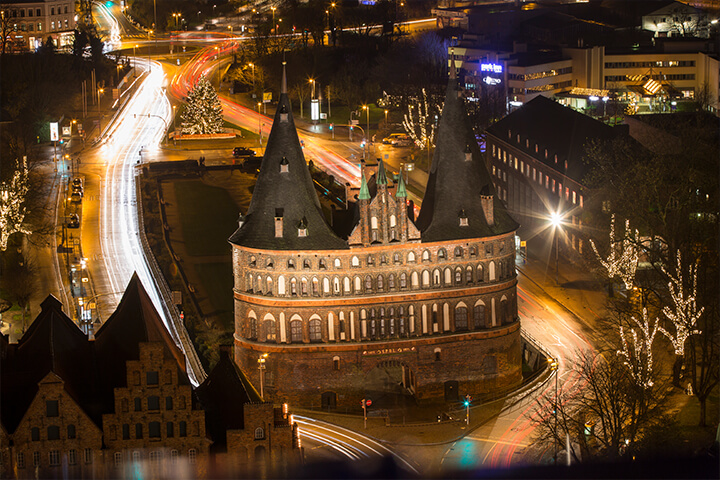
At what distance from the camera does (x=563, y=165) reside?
176 meters

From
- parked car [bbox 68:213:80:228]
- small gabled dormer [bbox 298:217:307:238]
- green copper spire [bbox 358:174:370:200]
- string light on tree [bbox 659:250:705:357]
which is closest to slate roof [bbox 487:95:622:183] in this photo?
string light on tree [bbox 659:250:705:357]

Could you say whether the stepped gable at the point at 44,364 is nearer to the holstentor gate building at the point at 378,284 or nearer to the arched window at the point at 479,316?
the holstentor gate building at the point at 378,284

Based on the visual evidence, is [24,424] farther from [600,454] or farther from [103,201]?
[103,201]

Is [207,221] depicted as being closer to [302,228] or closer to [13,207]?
[13,207]

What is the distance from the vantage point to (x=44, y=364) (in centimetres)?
10119

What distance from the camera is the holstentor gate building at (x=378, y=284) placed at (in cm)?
13050

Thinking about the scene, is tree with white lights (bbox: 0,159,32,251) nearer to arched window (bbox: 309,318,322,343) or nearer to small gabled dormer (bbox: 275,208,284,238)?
small gabled dormer (bbox: 275,208,284,238)

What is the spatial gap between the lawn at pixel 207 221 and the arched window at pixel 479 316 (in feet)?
122

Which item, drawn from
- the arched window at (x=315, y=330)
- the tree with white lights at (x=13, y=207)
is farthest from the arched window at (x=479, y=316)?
the tree with white lights at (x=13, y=207)

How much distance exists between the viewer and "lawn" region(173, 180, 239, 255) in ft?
575

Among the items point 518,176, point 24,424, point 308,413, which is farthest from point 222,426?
point 518,176

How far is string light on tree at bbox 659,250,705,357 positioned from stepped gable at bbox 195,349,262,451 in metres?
39.0

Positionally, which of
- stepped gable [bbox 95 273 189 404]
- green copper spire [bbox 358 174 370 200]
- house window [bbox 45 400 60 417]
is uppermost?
green copper spire [bbox 358 174 370 200]

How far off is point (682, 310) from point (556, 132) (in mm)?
60990
